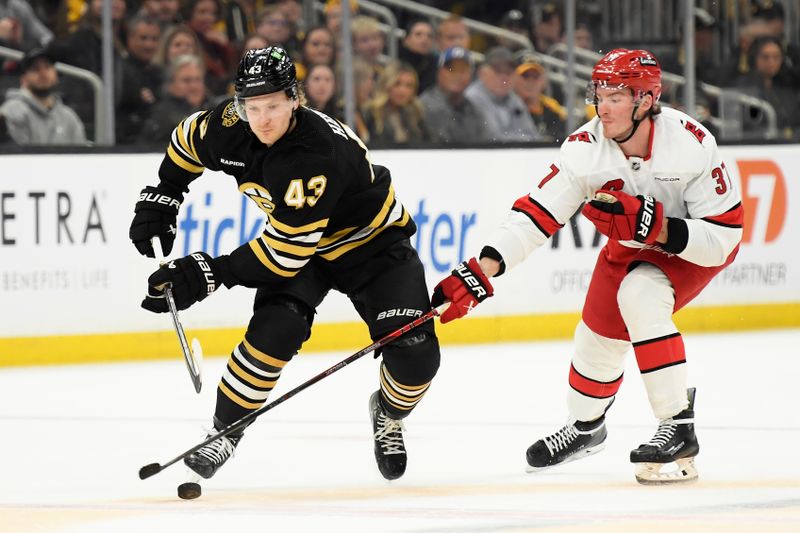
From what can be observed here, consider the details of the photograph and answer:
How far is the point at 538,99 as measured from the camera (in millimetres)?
8109

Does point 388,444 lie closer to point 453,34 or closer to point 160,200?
point 160,200

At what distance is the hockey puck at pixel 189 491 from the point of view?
A: 12.5 ft

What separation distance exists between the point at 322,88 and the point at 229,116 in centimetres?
352

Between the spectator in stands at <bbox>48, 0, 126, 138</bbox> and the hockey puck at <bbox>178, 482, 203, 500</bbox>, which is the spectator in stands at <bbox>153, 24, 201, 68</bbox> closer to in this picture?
the spectator in stands at <bbox>48, 0, 126, 138</bbox>

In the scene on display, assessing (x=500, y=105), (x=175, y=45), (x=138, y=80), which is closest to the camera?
(x=138, y=80)

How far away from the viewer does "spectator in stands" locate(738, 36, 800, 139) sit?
340 inches

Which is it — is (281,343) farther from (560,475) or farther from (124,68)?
(124,68)

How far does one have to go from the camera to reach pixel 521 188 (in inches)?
301

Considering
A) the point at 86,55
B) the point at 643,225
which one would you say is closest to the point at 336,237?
the point at 643,225

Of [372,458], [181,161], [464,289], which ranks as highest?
[181,161]

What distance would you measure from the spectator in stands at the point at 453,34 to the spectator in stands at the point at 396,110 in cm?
37

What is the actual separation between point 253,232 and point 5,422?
6.47ft

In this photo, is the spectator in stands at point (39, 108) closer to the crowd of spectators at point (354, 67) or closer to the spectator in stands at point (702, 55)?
the crowd of spectators at point (354, 67)

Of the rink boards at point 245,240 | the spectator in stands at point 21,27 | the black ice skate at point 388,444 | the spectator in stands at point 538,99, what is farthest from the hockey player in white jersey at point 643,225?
the spectator in stands at point 538,99
